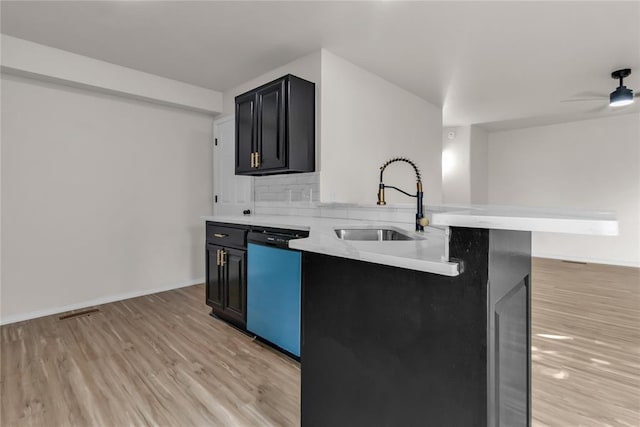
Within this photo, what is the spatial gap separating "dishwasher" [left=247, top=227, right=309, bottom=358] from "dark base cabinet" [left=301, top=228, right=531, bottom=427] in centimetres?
79

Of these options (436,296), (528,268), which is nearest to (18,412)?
(436,296)

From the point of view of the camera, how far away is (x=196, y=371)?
2.06 meters

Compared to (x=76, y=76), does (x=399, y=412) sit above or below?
below

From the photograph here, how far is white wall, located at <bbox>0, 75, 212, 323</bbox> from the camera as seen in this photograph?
118 inches

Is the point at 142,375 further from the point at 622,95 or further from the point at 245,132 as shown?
the point at 622,95

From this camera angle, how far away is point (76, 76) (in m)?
3.09

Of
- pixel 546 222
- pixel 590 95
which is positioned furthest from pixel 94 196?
pixel 590 95

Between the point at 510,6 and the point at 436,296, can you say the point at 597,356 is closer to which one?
the point at 436,296

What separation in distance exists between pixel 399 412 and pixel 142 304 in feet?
10.6

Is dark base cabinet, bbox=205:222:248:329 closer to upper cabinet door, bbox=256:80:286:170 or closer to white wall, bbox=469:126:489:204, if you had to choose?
upper cabinet door, bbox=256:80:286:170

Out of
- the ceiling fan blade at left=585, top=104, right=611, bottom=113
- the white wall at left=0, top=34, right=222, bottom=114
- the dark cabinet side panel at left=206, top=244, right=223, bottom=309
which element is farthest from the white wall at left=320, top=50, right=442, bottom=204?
the ceiling fan blade at left=585, top=104, right=611, bottom=113

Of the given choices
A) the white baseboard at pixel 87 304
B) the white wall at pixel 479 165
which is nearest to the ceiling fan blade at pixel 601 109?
the white wall at pixel 479 165

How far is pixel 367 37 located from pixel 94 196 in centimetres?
322

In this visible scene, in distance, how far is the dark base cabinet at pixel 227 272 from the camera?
8.59 ft
